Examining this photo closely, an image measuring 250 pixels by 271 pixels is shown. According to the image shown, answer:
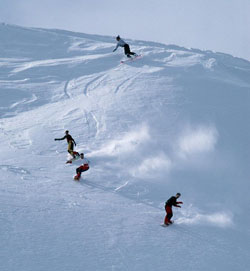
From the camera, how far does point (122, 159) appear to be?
14375 mm

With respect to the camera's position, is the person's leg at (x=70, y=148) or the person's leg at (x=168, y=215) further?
the person's leg at (x=70, y=148)

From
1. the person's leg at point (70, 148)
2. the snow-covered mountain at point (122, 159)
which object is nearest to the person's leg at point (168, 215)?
the snow-covered mountain at point (122, 159)

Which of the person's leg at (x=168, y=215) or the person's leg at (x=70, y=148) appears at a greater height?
the person's leg at (x=70, y=148)

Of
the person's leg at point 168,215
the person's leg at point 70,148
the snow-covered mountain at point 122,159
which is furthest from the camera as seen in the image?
the person's leg at point 70,148

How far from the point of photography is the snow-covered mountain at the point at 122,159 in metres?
9.25

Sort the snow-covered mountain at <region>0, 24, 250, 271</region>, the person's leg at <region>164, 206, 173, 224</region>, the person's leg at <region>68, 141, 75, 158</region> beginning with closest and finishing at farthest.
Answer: the snow-covered mountain at <region>0, 24, 250, 271</region>
the person's leg at <region>164, 206, 173, 224</region>
the person's leg at <region>68, 141, 75, 158</region>

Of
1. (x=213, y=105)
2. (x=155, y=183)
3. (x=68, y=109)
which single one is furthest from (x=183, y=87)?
(x=155, y=183)

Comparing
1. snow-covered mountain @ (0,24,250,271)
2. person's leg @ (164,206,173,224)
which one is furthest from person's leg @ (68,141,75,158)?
person's leg @ (164,206,173,224)

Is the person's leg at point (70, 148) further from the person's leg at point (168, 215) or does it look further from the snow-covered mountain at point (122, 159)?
the person's leg at point (168, 215)

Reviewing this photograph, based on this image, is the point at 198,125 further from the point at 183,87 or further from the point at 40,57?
the point at 40,57

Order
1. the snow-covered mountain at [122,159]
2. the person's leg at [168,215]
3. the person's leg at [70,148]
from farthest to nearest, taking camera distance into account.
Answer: the person's leg at [70,148] → the person's leg at [168,215] → the snow-covered mountain at [122,159]

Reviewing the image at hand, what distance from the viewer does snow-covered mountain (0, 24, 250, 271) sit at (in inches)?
364

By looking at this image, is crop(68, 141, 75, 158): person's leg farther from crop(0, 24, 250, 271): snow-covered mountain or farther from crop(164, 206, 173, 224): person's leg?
crop(164, 206, 173, 224): person's leg

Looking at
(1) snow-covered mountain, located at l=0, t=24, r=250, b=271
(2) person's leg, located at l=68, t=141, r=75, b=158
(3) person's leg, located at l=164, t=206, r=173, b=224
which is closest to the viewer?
(1) snow-covered mountain, located at l=0, t=24, r=250, b=271
